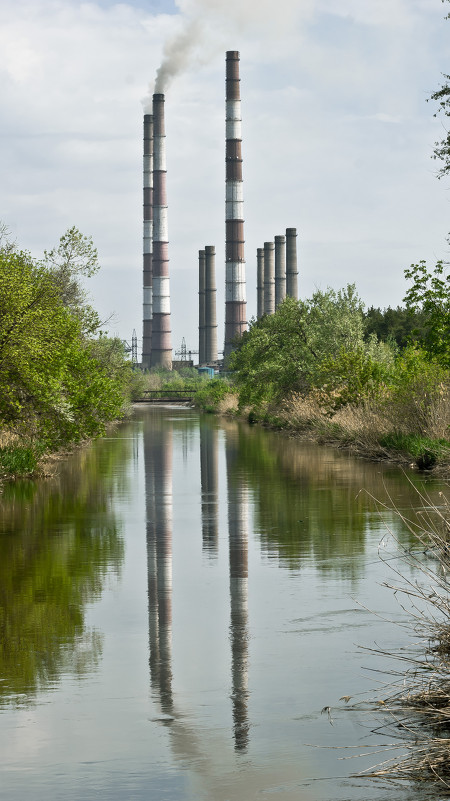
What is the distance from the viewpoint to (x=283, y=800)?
612 cm

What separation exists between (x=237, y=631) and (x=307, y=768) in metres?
3.78

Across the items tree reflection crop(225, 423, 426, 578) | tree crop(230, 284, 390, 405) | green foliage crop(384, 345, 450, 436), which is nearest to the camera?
tree reflection crop(225, 423, 426, 578)

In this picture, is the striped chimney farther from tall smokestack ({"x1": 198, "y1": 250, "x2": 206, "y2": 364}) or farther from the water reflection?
the water reflection

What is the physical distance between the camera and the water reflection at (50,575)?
916 centimetres

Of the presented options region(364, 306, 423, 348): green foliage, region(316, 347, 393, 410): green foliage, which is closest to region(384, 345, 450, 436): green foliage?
region(316, 347, 393, 410): green foliage

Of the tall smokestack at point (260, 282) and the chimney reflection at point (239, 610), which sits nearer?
the chimney reflection at point (239, 610)

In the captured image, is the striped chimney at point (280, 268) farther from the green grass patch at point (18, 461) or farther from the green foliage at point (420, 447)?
the green grass patch at point (18, 461)

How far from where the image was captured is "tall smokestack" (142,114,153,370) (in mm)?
103812

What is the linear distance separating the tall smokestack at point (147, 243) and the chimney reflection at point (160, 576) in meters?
75.7

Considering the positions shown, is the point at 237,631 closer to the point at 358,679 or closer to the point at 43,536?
the point at 358,679

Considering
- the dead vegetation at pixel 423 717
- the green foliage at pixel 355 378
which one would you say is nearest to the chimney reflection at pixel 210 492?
the green foliage at pixel 355 378

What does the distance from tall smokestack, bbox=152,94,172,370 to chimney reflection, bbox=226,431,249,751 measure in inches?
3073

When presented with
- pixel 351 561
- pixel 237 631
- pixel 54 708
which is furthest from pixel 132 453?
pixel 54 708

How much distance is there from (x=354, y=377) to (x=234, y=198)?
51.8 m
